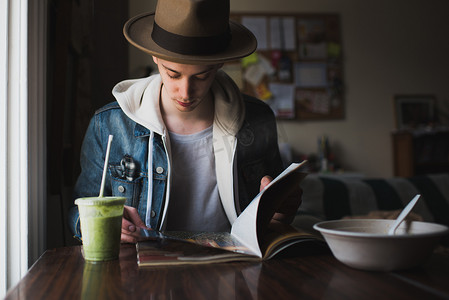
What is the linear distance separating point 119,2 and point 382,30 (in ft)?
11.1

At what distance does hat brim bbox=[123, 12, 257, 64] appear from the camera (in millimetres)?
994

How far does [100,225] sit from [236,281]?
0.88 ft

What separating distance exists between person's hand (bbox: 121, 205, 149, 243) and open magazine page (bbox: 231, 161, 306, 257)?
0.21 m

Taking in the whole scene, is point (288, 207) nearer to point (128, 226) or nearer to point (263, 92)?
point (128, 226)

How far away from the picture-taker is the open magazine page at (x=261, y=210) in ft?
2.45

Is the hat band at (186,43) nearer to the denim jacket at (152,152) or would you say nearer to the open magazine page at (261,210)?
the denim jacket at (152,152)

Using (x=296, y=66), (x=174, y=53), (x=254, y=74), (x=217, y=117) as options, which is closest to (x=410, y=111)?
(x=296, y=66)

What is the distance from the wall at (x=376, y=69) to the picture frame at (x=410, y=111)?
53 millimetres

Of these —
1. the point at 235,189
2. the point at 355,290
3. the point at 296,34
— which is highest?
the point at 296,34

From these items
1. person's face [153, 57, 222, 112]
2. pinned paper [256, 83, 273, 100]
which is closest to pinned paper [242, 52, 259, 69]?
pinned paper [256, 83, 273, 100]

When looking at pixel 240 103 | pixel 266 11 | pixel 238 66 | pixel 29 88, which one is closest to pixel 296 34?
pixel 266 11

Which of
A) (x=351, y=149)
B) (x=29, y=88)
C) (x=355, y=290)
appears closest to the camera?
(x=355, y=290)

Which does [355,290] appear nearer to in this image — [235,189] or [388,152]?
[235,189]

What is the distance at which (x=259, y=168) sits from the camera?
1282mm
